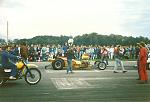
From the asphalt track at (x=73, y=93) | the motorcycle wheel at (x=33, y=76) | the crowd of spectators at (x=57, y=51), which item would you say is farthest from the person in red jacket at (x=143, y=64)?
the crowd of spectators at (x=57, y=51)

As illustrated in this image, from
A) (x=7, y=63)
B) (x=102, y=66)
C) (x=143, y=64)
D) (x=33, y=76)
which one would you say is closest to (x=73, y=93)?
(x=33, y=76)

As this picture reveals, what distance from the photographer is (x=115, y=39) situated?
5788 centimetres

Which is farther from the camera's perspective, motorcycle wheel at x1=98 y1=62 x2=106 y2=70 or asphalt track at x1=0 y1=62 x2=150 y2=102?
motorcycle wheel at x1=98 y1=62 x2=106 y2=70

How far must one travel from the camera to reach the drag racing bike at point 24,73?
51.1ft

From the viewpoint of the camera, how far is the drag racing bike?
15.6 m

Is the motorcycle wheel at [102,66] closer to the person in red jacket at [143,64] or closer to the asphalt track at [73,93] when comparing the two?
the person in red jacket at [143,64]

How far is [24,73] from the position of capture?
52.3 feet

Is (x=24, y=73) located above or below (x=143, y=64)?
below

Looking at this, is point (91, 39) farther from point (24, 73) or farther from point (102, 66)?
point (24, 73)

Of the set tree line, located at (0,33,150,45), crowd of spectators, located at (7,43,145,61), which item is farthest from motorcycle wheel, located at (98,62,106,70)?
tree line, located at (0,33,150,45)

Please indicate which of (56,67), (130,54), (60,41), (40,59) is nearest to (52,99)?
(56,67)

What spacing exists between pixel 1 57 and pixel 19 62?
0.88 meters

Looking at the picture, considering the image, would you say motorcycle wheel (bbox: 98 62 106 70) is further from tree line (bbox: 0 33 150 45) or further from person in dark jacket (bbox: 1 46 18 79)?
tree line (bbox: 0 33 150 45)

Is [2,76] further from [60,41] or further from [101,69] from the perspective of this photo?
[60,41]
